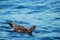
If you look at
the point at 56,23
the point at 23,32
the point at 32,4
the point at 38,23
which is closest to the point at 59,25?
the point at 56,23

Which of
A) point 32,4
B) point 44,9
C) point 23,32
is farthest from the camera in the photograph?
point 32,4

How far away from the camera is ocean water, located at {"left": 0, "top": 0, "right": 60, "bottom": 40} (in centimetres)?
718

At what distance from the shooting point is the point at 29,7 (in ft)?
32.9

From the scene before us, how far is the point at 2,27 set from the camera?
25.7ft

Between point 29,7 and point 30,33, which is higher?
point 29,7

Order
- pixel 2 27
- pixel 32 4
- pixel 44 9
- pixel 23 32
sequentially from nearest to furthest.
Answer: pixel 23 32 < pixel 2 27 < pixel 44 9 < pixel 32 4

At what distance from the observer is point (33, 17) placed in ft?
28.8

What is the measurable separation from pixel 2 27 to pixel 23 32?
3.08 ft

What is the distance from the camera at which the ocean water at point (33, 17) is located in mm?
7177

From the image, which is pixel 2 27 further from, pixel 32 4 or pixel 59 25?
pixel 32 4

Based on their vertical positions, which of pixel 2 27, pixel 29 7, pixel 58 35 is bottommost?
pixel 58 35

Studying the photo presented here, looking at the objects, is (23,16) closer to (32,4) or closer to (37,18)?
(37,18)

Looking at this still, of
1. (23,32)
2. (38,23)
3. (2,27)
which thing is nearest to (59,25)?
(38,23)

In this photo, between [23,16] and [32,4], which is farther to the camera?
[32,4]
